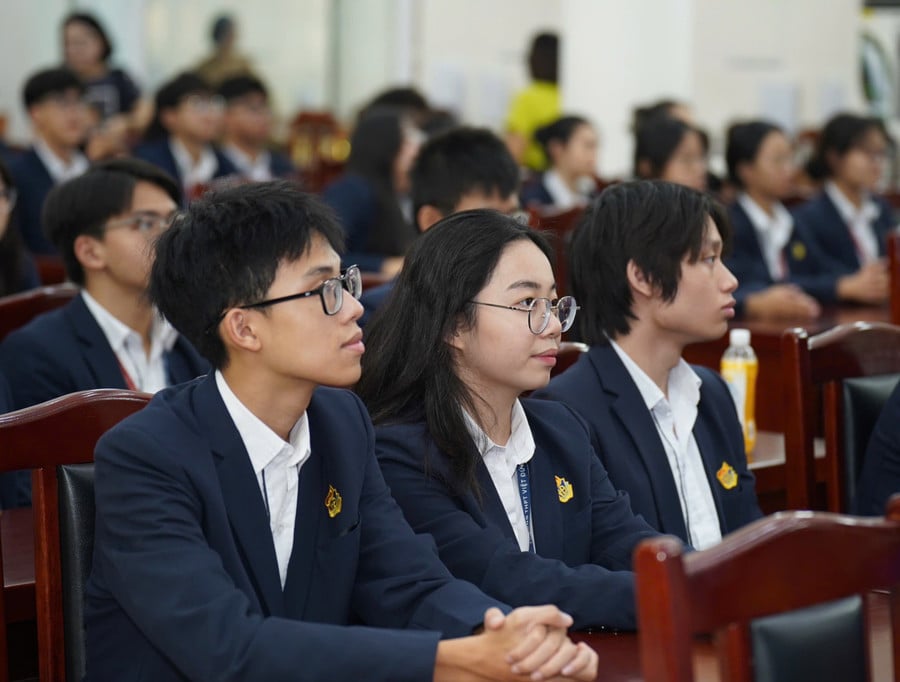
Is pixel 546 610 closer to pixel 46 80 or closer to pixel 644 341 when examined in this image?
pixel 644 341

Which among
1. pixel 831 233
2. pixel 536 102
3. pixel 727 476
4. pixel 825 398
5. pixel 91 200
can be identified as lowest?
pixel 727 476

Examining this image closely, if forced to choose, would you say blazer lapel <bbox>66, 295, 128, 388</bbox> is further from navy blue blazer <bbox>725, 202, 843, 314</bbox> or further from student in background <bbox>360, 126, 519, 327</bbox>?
navy blue blazer <bbox>725, 202, 843, 314</bbox>

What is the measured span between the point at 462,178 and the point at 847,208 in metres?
2.42

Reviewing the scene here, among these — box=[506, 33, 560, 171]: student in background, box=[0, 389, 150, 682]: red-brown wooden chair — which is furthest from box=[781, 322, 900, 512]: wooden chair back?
box=[506, 33, 560, 171]: student in background

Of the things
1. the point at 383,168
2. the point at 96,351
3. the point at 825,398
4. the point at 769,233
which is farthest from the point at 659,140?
the point at 96,351

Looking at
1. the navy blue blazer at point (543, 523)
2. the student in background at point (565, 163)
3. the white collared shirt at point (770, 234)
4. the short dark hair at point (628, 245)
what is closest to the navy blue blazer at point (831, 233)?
the white collared shirt at point (770, 234)

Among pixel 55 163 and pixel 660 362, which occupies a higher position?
pixel 55 163

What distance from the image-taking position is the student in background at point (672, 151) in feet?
16.3

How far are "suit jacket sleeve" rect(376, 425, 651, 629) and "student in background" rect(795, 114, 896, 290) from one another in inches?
138

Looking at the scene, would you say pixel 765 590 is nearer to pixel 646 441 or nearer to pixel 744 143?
pixel 646 441

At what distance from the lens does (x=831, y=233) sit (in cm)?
504

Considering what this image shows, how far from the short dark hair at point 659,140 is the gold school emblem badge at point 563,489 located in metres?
3.23

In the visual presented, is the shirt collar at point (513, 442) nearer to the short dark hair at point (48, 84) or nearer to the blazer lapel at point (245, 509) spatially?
the blazer lapel at point (245, 509)

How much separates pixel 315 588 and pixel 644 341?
87 cm
